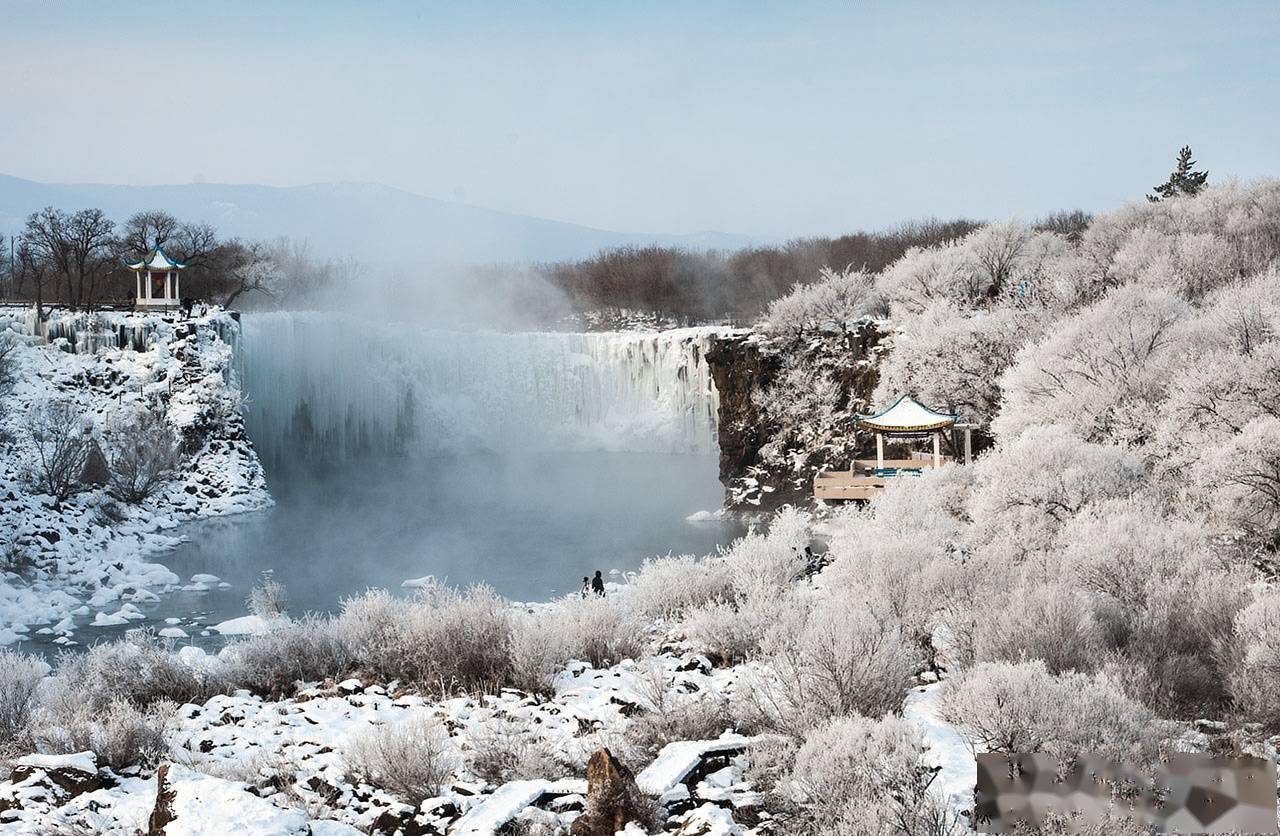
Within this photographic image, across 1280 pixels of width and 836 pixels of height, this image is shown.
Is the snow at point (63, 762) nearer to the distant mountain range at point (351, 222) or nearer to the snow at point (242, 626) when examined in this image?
the snow at point (242, 626)

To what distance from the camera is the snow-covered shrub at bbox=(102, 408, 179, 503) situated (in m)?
32.9

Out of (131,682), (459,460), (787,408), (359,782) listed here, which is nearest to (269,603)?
(131,682)

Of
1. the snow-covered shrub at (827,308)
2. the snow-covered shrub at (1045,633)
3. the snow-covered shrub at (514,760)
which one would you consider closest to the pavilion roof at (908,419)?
the snow-covered shrub at (827,308)

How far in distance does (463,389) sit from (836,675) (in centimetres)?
4911

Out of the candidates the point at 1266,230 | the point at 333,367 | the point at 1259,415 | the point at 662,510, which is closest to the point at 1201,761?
the point at 1259,415

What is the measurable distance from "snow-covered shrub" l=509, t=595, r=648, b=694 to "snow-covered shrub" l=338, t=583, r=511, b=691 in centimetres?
23

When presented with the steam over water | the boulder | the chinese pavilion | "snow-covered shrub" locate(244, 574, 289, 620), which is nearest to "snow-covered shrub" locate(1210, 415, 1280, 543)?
the steam over water

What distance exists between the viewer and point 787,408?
36.7m

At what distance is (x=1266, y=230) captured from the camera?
32688 mm

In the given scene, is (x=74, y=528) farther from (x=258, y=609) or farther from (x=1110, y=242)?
(x=1110, y=242)

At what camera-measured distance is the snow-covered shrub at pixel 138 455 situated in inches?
1297

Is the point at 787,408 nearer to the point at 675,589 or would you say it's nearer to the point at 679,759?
the point at 675,589

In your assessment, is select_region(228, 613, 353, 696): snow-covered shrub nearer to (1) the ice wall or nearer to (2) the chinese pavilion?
(1) the ice wall

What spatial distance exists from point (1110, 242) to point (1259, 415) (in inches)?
902
